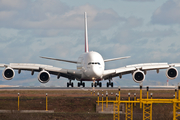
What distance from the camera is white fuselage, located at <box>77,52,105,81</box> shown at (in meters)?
46.1

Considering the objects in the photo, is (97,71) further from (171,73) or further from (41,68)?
(171,73)

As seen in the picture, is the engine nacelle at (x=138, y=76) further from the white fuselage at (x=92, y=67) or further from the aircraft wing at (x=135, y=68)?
the white fuselage at (x=92, y=67)

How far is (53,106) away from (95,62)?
1708 centimetres

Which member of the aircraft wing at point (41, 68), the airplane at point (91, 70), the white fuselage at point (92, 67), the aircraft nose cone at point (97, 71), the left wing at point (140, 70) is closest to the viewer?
the aircraft nose cone at point (97, 71)

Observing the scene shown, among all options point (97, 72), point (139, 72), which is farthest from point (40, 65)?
point (139, 72)

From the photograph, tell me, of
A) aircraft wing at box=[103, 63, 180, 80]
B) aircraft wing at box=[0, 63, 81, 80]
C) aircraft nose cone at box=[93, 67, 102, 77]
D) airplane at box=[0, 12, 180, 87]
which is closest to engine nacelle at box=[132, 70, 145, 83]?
airplane at box=[0, 12, 180, 87]

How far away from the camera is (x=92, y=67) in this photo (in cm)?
4612

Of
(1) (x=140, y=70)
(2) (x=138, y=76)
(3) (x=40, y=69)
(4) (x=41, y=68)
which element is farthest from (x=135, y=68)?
(3) (x=40, y=69)

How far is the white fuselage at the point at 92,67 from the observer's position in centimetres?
4612

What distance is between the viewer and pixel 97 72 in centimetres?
4600

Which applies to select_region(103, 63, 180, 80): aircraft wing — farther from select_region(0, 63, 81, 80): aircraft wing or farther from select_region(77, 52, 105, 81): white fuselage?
select_region(0, 63, 81, 80): aircraft wing

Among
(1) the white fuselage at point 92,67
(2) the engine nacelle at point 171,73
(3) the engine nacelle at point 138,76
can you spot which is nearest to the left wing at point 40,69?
(1) the white fuselage at point 92,67

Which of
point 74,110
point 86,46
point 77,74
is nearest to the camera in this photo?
point 74,110

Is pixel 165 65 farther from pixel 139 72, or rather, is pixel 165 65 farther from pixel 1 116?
pixel 1 116
